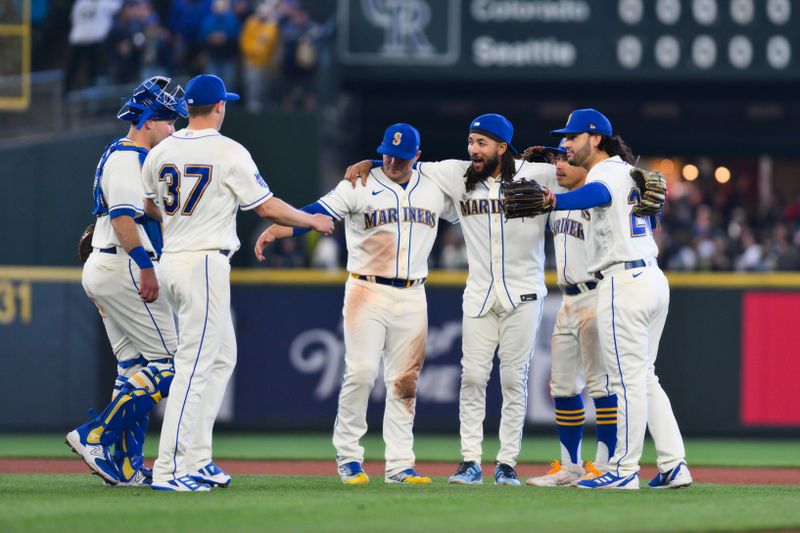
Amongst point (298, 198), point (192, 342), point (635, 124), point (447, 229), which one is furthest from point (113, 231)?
point (635, 124)

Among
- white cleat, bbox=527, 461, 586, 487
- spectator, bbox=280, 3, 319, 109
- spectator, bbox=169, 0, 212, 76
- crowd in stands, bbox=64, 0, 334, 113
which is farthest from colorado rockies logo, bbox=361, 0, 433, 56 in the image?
white cleat, bbox=527, 461, 586, 487

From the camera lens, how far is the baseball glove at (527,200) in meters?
6.74

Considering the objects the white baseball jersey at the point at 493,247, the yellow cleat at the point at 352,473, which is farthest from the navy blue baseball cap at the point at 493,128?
the yellow cleat at the point at 352,473

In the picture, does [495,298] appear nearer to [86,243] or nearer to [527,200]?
[527,200]

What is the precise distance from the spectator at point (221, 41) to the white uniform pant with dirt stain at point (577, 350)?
769 centimetres

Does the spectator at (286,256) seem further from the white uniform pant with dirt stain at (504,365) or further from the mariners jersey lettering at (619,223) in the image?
the mariners jersey lettering at (619,223)

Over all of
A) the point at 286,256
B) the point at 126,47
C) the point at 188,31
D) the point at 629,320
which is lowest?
the point at 629,320

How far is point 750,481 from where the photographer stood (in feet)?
27.7

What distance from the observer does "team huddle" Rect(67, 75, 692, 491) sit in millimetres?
6598

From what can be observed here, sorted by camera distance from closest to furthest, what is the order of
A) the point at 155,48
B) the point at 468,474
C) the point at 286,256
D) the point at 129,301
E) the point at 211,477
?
1. the point at 211,477
2. the point at 129,301
3. the point at 468,474
4. the point at 286,256
5. the point at 155,48

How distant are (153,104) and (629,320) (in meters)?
2.71

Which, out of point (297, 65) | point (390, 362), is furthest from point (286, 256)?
point (390, 362)

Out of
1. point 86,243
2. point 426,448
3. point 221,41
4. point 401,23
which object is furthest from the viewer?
point 221,41

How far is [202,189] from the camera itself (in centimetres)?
658
